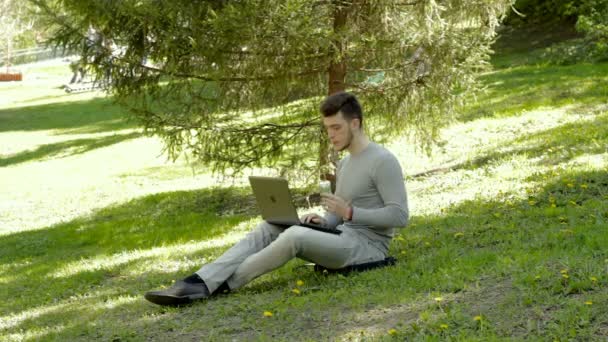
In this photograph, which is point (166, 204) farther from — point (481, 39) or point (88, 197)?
point (481, 39)

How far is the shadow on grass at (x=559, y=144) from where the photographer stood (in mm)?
11430

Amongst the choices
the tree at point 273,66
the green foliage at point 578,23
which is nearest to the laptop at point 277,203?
the tree at point 273,66

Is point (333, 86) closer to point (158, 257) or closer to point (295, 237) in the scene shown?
point (158, 257)

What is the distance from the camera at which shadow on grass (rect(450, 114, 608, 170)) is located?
37.5 ft

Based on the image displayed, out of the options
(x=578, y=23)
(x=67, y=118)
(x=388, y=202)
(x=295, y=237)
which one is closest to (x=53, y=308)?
(x=295, y=237)

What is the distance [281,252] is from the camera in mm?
6578

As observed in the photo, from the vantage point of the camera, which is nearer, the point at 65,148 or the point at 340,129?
the point at 340,129

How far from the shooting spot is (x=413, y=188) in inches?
471

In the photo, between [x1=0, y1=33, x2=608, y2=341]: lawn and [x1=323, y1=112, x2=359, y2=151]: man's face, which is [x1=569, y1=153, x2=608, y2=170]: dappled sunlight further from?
[x1=323, y1=112, x2=359, y2=151]: man's face

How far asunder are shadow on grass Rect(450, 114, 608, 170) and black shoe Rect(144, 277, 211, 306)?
19.4 feet

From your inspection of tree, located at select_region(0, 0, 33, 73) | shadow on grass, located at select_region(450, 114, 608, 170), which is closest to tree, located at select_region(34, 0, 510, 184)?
shadow on grass, located at select_region(450, 114, 608, 170)

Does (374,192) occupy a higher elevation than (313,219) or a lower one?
higher

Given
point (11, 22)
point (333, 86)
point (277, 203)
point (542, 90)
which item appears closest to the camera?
point (277, 203)

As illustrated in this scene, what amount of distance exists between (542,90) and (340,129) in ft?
38.5
